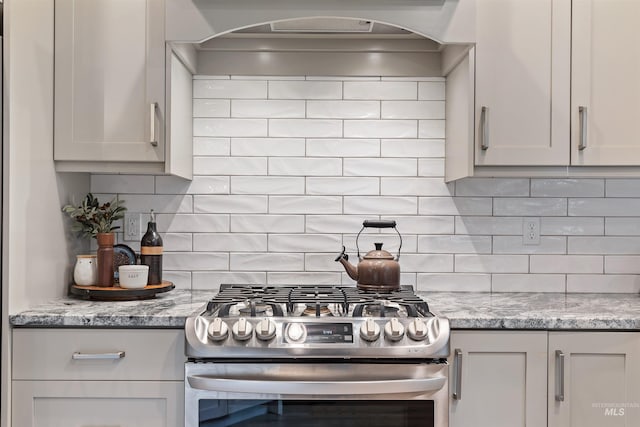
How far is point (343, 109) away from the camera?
8.75 ft

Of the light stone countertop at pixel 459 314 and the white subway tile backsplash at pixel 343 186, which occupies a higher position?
the white subway tile backsplash at pixel 343 186

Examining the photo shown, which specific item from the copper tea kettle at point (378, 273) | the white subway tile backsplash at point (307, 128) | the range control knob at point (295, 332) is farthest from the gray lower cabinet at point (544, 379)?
the white subway tile backsplash at point (307, 128)

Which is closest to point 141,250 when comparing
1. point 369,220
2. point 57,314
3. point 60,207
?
point 60,207

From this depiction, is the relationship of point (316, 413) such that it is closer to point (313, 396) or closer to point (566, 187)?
point (313, 396)

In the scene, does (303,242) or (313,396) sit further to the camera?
(303,242)

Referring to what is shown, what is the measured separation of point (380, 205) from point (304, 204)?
1.10 ft

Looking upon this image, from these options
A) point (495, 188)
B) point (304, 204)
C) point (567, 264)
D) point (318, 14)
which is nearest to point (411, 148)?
point (495, 188)

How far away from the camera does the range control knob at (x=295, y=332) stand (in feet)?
6.21

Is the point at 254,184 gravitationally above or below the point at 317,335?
above

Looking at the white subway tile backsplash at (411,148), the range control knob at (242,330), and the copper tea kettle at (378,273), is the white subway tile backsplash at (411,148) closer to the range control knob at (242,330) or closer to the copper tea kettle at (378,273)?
the copper tea kettle at (378,273)

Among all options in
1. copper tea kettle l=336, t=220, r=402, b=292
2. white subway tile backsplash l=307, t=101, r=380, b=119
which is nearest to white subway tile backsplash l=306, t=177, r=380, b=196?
white subway tile backsplash l=307, t=101, r=380, b=119

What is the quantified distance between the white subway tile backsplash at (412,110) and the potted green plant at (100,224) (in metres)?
1.20

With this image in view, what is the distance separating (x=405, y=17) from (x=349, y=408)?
139 cm

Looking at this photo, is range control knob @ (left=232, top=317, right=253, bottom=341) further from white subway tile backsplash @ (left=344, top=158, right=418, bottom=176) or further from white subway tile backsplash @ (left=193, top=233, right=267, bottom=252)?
white subway tile backsplash @ (left=344, top=158, right=418, bottom=176)
